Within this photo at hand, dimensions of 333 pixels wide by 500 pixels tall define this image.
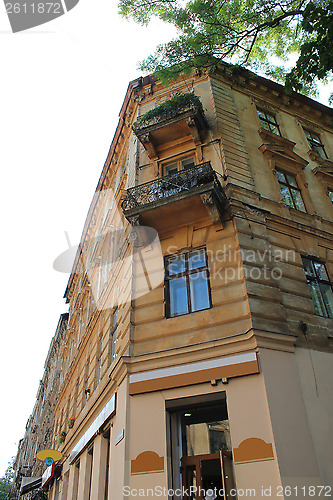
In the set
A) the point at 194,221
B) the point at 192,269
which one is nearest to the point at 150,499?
the point at 192,269

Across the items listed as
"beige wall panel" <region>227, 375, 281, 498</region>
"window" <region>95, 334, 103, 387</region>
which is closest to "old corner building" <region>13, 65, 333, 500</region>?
"beige wall panel" <region>227, 375, 281, 498</region>

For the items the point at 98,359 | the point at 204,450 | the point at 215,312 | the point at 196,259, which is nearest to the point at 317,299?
the point at 215,312

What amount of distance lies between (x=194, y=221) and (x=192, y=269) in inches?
62.7

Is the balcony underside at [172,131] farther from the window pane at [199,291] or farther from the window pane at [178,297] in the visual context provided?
the window pane at [178,297]

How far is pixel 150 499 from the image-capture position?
7.82m

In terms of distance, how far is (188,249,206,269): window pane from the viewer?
10828mm

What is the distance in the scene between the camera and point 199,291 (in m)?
10.4

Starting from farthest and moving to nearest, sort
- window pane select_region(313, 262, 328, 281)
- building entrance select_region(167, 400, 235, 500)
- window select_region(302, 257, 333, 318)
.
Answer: window pane select_region(313, 262, 328, 281) < window select_region(302, 257, 333, 318) < building entrance select_region(167, 400, 235, 500)

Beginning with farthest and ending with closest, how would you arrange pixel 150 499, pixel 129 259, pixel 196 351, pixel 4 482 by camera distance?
pixel 4 482, pixel 129 259, pixel 196 351, pixel 150 499

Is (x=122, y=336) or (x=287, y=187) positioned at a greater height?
(x=287, y=187)

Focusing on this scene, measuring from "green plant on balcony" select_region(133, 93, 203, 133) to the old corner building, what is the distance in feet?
0.18

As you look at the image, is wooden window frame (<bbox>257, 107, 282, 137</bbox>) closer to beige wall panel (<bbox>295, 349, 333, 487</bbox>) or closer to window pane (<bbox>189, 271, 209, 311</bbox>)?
window pane (<bbox>189, 271, 209, 311</bbox>)

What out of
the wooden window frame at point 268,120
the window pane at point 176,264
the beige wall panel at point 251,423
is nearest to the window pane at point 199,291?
the window pane at point 176,264

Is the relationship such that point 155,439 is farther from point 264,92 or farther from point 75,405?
point 264,92
